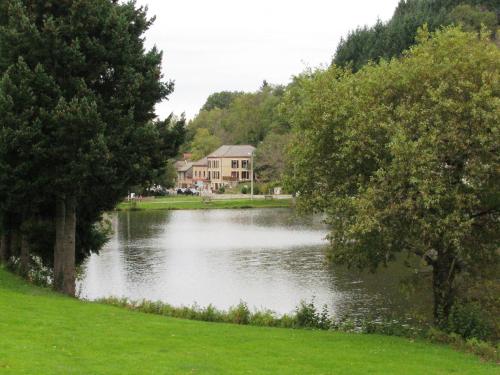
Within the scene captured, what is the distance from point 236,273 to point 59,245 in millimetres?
15815

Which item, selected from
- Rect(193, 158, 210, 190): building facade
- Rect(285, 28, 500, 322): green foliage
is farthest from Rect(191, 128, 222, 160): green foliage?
Rect(285, 28, 500, 322): green foliage

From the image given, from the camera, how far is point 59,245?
26469 millimetres

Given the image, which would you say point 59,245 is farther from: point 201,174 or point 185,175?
point 185,175

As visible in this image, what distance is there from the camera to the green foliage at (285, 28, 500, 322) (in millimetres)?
18094

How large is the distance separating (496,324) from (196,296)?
54.8 ft

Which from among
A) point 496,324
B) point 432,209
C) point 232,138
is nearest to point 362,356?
point 432,209

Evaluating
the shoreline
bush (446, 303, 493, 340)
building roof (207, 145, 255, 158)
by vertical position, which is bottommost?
bush (446, 303, 493, 340)

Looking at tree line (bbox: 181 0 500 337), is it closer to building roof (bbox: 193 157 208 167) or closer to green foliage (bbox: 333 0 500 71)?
green foliage (bbox: 333 0 500 71)

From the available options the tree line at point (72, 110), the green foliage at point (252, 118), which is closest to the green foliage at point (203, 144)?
the green foliage at point (252, 118)

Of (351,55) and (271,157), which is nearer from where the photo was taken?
(271,157)

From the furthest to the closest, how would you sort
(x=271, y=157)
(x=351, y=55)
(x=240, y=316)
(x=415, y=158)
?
(x=351, y=55)
(x=271, y=157)
(x=240, y=316)
(x=415, y=158)

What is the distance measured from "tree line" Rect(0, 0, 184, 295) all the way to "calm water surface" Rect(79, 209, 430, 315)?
645 cm

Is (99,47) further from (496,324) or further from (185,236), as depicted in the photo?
(185,236)

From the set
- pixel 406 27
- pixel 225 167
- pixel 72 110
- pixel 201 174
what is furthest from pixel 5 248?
pixel 201 174
